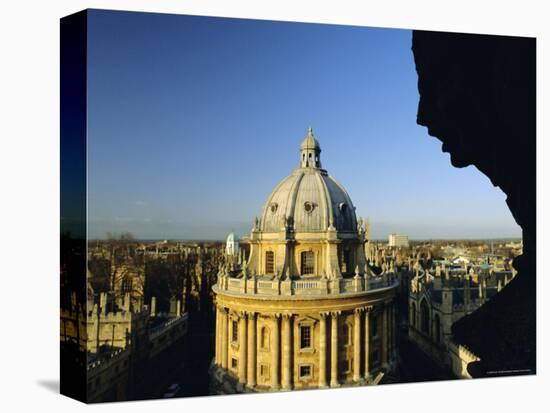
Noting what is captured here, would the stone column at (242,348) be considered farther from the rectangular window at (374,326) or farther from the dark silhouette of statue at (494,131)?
the dark silhouette of statue at (494,131)

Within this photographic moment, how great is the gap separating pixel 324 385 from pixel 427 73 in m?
10.4

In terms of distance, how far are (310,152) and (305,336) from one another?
6.14 meters

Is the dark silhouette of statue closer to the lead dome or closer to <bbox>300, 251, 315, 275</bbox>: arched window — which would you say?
the lead dome

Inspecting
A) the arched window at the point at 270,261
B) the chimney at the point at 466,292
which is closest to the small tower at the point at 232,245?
the arched window at the point at 270,261

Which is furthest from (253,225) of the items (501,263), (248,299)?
(501,263)

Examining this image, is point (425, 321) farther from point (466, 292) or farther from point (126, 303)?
point (126, 303)

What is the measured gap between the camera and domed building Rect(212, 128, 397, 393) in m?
22.4

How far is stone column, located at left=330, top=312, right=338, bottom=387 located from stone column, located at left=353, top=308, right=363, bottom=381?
30.2 inches

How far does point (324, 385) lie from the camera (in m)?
22.0


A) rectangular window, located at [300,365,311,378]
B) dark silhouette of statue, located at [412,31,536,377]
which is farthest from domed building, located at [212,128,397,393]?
dark silhouette of statue, located at [412,31,536,377]

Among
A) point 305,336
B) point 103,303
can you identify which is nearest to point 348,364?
point 305,336

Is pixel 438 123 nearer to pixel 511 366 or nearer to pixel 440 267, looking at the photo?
pixel 440 267

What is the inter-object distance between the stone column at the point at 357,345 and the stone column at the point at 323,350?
3.79ft

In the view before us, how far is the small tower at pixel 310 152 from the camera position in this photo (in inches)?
855
